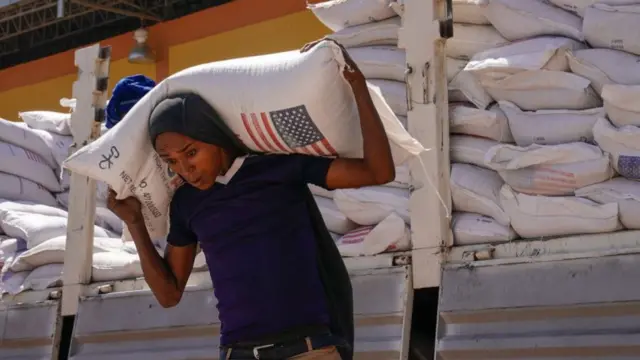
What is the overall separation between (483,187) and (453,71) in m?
0.40

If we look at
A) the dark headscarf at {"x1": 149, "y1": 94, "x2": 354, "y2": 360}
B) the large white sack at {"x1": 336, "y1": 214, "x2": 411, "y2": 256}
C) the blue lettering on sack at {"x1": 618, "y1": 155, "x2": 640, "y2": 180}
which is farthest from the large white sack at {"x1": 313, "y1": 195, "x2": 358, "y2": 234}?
the dark headscarf at {"x1": 149, "y1": 94, "x2": 354, "y2": 360}

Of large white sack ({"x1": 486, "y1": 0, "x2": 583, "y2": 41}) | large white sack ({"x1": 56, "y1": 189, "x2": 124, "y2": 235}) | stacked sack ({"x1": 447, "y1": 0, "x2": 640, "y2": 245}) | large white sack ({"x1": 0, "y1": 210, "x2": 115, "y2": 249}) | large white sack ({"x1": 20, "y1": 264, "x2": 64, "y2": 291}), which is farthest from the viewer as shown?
large white sack ({"x1": 56, "y1": 189, "x2": 124, "y2": 235})

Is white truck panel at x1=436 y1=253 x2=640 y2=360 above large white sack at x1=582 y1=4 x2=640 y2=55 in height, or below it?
below

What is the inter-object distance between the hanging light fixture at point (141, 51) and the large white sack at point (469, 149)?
246 inches

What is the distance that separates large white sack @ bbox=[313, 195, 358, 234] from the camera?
3.05m

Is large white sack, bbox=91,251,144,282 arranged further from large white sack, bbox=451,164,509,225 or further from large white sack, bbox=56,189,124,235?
large white sack, bbox=451,164,509,225

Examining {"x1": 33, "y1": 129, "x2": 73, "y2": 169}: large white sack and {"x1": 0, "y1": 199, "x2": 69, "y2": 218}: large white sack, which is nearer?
{"x1": 0, "y1": 199, "x2": 69, "y2": 218}: large white sack

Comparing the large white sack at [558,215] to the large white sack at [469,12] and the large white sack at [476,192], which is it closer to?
the large white sack at [476,192]

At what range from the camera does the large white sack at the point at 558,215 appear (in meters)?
2.50

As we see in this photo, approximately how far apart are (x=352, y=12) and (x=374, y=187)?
2.06ft

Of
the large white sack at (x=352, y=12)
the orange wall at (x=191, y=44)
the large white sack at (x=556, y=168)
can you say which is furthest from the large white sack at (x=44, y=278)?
Result: the orange wall at (x=191, y=44)

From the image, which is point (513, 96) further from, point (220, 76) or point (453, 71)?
point (220, 76)

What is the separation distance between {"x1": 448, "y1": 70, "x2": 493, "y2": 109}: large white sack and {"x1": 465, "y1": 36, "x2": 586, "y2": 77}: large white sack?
0.03m

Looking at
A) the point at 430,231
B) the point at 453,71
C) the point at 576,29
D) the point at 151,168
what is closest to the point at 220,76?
the point at 151,168
